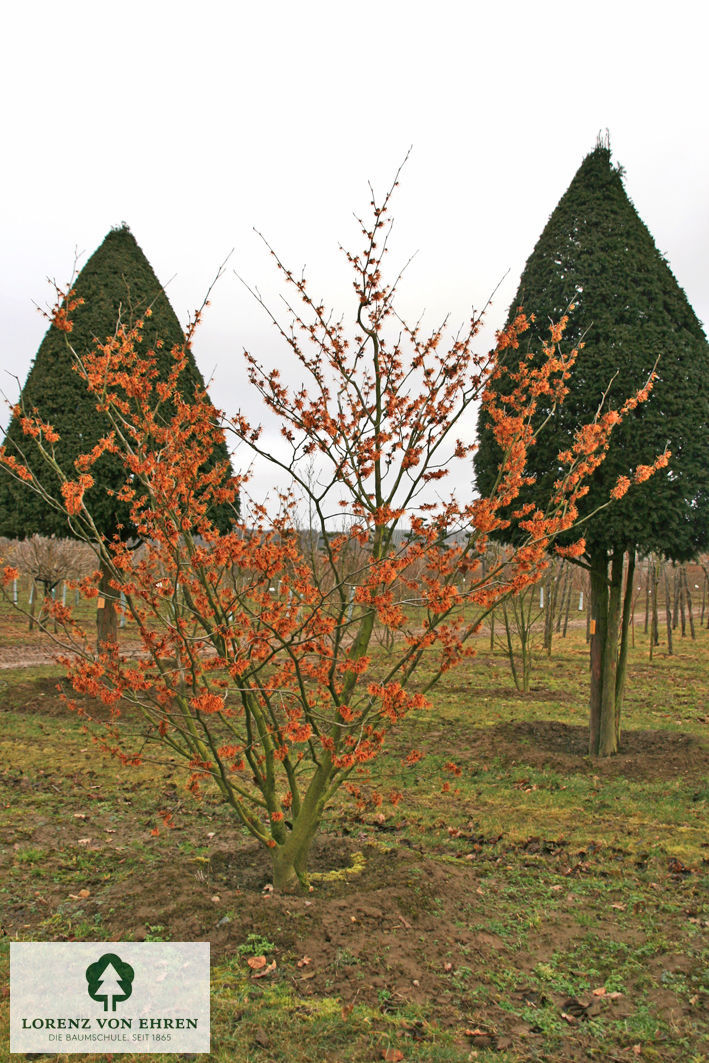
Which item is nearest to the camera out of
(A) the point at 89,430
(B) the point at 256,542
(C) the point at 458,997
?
(C) the point at 458,997

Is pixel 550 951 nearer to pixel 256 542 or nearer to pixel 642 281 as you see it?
pixel 256 542

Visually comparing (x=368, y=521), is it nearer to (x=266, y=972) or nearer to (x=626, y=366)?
(x=266, y=972)

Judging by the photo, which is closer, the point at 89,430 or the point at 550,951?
the point at 550,951

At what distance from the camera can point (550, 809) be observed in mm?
6129

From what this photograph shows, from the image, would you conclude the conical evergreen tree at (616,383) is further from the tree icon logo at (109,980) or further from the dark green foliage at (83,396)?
the tree icon logo at (109,980)

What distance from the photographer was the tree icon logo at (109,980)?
3.19m

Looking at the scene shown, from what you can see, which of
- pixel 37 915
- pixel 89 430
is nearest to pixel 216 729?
pixel 89 430

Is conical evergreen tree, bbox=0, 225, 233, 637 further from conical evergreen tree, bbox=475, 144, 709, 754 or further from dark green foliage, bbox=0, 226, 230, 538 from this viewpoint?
conical evergreen tree, bbox=475, 144, 709, 754

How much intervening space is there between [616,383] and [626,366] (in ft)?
0.66

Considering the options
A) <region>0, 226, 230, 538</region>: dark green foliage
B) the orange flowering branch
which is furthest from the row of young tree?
<region>0, 226, 230, 538</region>: dark green foliage

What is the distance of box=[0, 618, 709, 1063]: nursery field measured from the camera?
9.84ft

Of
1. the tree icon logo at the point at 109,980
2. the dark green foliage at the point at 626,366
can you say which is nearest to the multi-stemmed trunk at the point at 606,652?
the dark green foliage at the point at 626,366

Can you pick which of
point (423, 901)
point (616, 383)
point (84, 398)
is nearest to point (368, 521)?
point (423, 901)

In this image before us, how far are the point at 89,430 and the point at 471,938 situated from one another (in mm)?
8438
